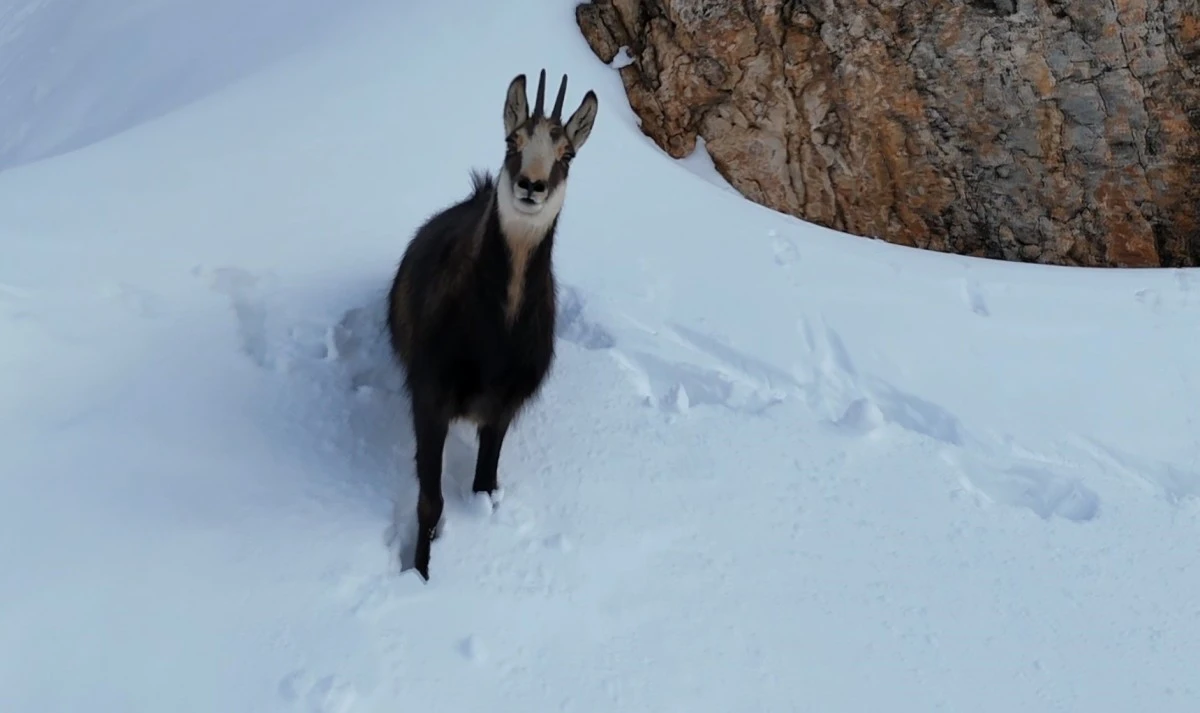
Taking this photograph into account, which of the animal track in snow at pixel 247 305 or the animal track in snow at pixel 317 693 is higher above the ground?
the animal track in snow at pixel 247 305

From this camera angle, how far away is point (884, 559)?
3486 millimetres

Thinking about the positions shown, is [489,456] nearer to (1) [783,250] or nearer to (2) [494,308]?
(2) [494,308]

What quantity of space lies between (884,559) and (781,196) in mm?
3700

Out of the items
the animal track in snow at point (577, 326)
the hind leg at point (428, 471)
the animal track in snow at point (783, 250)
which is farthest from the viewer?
the animal track in snow at point (783, 250)

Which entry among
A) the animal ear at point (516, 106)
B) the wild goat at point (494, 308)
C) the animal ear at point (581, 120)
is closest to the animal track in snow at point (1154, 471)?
the wild goat at point (494, 308)

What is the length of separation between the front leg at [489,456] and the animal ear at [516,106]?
1.08 m

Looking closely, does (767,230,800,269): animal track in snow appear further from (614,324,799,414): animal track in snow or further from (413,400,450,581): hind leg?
(413,400,450,581): hind leg

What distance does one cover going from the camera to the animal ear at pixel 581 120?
10.7 feet

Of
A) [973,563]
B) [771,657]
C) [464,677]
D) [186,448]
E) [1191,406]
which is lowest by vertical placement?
[1191,406]

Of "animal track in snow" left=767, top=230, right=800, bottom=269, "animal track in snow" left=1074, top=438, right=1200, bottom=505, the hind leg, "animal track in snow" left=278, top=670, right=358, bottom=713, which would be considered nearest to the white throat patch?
the hind leg

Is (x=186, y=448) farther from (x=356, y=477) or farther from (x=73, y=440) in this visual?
(x=356, y=477)

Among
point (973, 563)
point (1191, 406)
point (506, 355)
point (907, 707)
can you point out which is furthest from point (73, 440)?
point (1191, 406)

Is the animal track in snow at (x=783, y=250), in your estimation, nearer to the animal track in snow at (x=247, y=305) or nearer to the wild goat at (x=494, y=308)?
the wild goat at (x=494, y=308)

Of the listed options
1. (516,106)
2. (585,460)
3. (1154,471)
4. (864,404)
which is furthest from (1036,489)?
(516,106)
